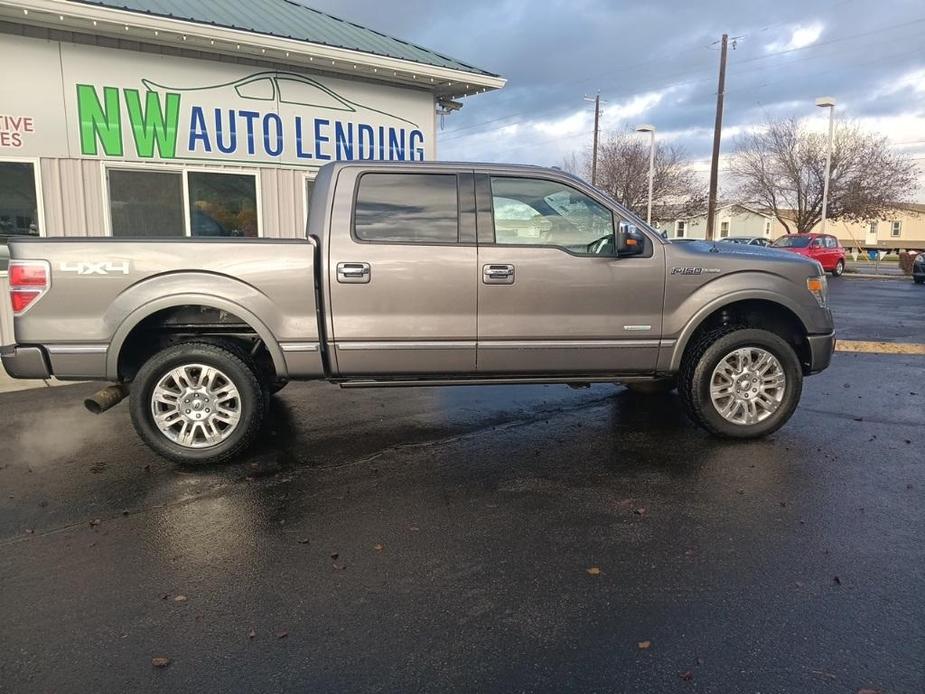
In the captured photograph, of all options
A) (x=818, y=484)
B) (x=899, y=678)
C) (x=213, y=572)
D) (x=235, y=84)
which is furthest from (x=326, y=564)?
(x=235, y=84)

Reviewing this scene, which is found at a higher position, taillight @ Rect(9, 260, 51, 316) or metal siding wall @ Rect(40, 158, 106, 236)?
metal siding wall @ Rect(40, 158, 106, 236)

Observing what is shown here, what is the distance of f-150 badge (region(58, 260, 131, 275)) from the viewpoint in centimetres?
439

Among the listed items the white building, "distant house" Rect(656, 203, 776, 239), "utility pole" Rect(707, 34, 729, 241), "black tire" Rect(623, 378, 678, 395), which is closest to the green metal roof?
the white building

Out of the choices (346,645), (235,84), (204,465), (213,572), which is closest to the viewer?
(346,645)

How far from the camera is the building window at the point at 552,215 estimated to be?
4.96 meters

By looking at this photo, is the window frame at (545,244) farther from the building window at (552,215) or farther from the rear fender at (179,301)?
the rear fender at (179,301)

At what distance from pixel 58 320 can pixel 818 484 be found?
517 cm

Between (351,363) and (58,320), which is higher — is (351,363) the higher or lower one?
the lower one

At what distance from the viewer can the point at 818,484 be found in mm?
4371

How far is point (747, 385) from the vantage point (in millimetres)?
5191

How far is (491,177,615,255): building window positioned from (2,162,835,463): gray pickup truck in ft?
0.04

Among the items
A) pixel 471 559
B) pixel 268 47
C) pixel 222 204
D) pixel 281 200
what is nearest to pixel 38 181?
pixel 222 204

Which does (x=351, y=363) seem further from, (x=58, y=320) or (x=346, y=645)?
(x=346, y=645)

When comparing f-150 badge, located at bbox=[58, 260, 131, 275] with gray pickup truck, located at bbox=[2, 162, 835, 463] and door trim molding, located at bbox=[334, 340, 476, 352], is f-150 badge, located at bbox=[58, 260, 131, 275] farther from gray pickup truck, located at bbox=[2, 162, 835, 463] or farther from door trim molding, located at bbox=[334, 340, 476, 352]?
door trim molding, located at bbox=[334, 340, 476, 352]
